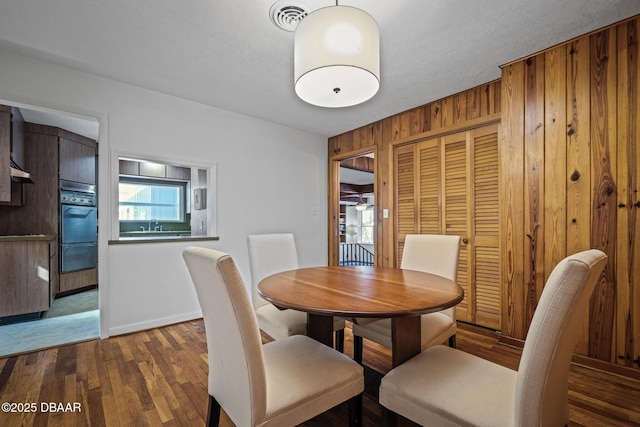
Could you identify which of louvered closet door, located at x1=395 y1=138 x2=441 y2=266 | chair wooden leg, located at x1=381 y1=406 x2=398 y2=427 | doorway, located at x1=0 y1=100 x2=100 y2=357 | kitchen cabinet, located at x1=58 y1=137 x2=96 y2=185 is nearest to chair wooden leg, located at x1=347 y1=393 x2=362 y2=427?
chair wooden leg, located at x1=381 y1=406 x2=398 y2=427

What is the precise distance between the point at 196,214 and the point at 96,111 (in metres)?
1.99

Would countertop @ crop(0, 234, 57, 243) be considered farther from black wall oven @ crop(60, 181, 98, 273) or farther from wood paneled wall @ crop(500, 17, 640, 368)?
Result: wood paneled wall @ crop(500, 17, 640, 368)

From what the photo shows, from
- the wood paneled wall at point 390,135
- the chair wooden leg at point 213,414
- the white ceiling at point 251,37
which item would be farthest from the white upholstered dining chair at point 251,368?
the wood paneled wall at point 390,135

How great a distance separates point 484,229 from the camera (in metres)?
2.82

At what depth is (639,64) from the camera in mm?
1878

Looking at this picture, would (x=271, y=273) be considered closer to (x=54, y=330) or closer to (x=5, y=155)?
(x=54, y=330)

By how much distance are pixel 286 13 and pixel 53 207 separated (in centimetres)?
432

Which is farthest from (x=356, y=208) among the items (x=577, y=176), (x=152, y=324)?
(x=577, y=176)

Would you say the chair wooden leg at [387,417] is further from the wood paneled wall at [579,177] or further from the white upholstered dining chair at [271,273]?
the wood paneled wall at [579,177]

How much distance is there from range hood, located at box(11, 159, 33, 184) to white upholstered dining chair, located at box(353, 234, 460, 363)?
4.00 m

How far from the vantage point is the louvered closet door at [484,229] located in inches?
108

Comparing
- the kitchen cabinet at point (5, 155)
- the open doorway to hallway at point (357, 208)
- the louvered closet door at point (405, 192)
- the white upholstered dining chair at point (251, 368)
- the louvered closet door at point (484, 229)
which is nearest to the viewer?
the white upholstered dining chair at point (251, 368)

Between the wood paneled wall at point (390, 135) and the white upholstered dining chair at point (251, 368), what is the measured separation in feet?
8.09

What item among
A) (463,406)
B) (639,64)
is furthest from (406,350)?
(639,64)
